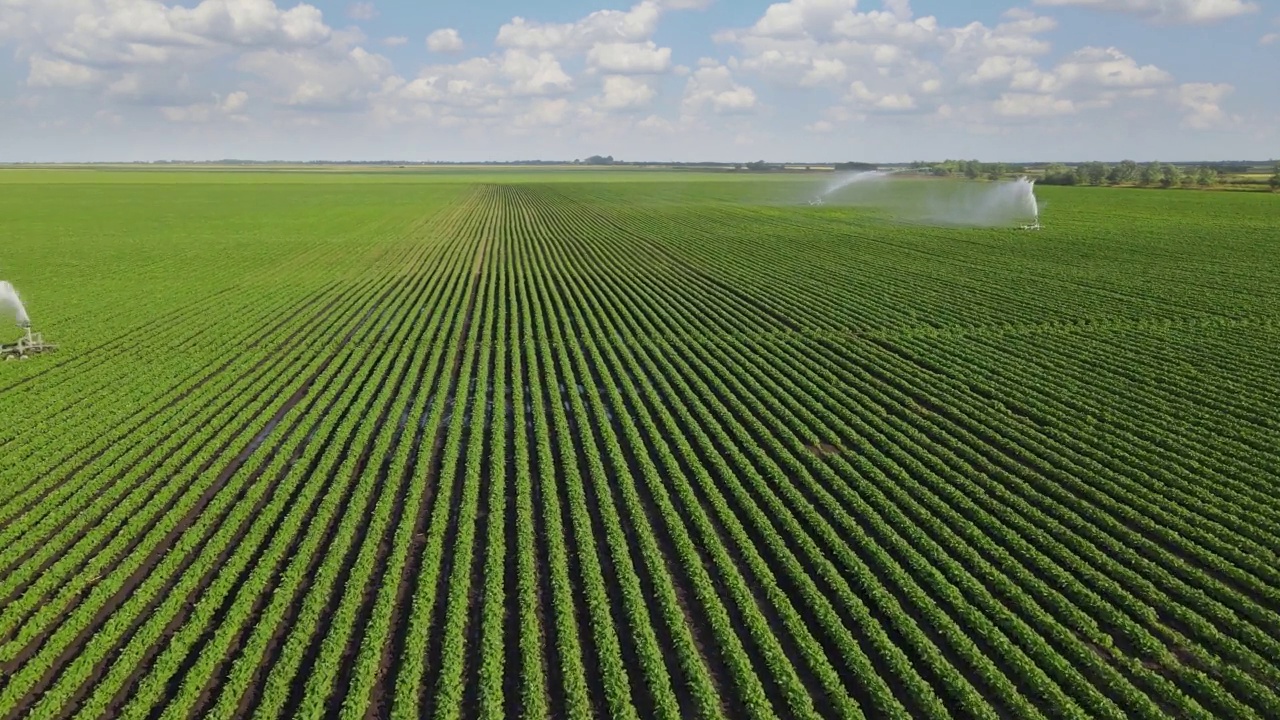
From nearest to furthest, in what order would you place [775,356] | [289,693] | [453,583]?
[289,693]
[453,583]
[775,356]

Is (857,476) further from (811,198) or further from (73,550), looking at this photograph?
(811,198)

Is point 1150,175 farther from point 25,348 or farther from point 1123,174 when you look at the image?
point 25,348

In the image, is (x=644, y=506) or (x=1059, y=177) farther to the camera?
(x=1059, y=177)

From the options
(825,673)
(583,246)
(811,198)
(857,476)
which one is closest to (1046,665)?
(825,673)

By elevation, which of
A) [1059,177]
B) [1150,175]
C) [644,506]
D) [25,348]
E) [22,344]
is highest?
[1150,175]

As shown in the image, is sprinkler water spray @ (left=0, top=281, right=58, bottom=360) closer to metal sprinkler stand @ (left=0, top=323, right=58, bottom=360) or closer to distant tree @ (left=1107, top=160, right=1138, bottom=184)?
metal sprinkler stand @ (left=0, top=323, right=58, bottom=360)

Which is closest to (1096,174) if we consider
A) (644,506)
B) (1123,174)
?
(1123,174)
